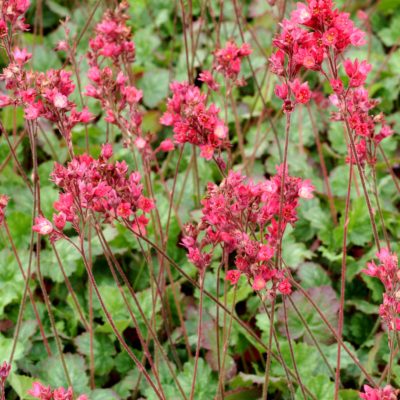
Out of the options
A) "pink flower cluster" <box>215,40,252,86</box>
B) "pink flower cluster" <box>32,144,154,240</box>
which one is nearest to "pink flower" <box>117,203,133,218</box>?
"pink flower cluster" <box>32,144,154,240</box>

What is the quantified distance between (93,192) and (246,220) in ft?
1.39

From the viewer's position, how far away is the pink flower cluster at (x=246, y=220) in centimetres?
178

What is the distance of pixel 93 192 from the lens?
1776 millimetres

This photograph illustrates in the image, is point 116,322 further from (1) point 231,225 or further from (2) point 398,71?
(2) point 398,71

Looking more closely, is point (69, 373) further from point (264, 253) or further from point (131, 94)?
point (264, 253)

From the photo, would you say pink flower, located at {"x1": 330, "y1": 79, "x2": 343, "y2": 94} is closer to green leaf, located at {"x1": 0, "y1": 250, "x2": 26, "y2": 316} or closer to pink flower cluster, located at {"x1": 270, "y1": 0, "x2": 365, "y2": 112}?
pink flower cluster, located at {"x1": 270, "y1": 0, "x2": 365, "y2": 112}

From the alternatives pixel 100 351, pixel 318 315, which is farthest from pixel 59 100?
pixel 318 315

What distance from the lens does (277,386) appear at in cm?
261

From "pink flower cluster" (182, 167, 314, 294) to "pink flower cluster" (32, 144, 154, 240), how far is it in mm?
200

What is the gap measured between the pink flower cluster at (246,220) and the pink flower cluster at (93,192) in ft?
0.66

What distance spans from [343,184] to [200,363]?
1296 millimetres

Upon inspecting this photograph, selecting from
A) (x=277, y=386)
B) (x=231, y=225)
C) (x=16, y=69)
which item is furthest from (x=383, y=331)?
(x=16, y=69)

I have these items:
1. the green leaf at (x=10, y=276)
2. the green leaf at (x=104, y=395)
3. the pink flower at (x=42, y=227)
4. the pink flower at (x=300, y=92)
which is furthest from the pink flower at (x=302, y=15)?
the green leaf at (x=10, y=276)

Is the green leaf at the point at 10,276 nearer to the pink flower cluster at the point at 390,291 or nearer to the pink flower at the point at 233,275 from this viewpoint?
the pink flower at the point at 233,275
